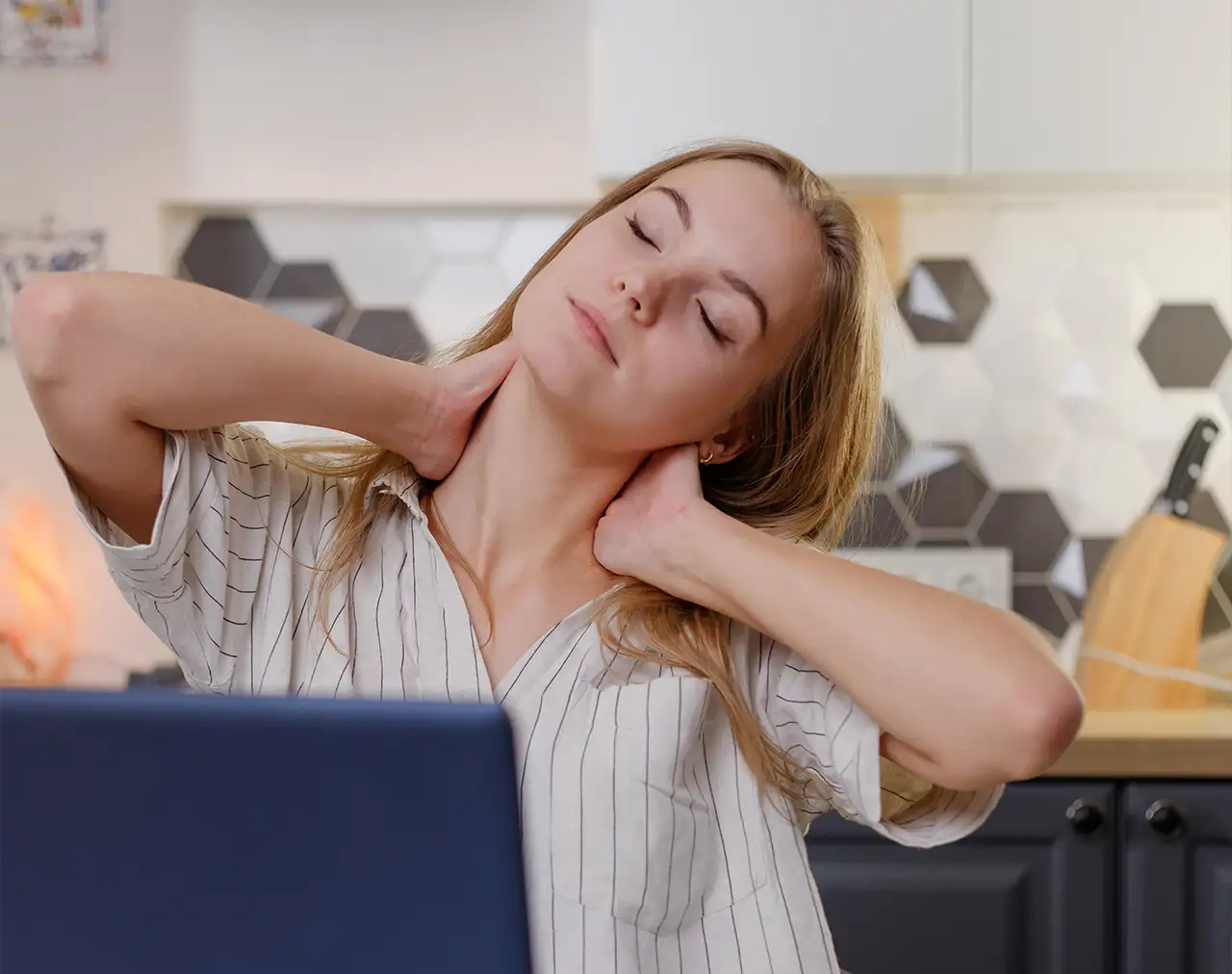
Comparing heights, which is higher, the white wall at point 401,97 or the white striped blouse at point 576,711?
the white wall at point 401,97

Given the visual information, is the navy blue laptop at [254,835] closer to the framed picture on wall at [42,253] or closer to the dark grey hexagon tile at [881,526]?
the dark grey hexagon tile at [881,526]

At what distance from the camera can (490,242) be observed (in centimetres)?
215

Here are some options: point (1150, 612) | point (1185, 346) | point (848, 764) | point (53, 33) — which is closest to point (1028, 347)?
point (1185, 346)

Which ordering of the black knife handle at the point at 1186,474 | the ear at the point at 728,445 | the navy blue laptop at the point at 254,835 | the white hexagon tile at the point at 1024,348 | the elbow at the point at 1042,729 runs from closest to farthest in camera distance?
the navy blue laptop at the point at 254,835 → the elbow at the point at 1042,729 → the ear at the point at 728,445 → the black knife handle at the point at 1186,474 → the white hexagon tile at the point at 1024,348

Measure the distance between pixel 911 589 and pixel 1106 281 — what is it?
1546mm

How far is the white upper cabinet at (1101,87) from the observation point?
1.76 m

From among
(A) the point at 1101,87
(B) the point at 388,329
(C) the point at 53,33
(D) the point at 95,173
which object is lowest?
(B) the point at 388,329

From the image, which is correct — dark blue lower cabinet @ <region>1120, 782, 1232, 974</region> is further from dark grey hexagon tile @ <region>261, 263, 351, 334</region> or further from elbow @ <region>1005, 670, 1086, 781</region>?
dark grey hexagon tile @ <region>261, 263, 351, 334</region>

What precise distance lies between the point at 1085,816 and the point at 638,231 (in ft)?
3.59

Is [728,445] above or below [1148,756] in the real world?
above

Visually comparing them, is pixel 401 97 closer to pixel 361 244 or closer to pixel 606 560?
pixel 361 244

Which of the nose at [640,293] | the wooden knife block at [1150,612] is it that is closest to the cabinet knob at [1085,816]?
the wooden knife block at [1150,612]

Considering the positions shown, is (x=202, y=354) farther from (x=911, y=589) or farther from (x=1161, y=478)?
(x=1161, y=478)

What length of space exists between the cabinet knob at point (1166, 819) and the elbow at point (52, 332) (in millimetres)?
1429
